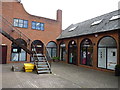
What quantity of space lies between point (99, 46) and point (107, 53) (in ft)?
3.29

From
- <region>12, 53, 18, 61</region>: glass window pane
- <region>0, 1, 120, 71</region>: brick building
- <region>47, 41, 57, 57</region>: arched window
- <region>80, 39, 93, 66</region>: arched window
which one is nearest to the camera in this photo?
<region>0, 1, 120, 71</region>: brick building

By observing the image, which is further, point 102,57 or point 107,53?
point 102,57

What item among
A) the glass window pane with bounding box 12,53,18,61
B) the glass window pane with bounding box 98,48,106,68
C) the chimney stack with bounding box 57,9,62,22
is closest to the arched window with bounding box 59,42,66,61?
the chimney stack with bounding box 57,9,62,22

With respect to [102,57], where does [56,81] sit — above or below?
below

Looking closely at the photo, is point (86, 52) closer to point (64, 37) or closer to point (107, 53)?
point (107, 53)

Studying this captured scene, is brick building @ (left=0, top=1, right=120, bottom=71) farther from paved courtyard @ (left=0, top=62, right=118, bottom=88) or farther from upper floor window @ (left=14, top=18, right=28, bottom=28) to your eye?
paved courtyard @ (left=0, top=62, right=118, bottom=88)

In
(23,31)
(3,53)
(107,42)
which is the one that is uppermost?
(23,31)

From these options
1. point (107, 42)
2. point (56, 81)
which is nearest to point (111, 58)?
point (107, 42)

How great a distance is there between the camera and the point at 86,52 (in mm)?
11422

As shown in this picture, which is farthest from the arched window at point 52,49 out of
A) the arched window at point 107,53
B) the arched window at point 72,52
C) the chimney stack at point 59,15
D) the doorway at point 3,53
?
the arched window at point 107,53

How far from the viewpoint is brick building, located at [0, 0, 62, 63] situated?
12922mm

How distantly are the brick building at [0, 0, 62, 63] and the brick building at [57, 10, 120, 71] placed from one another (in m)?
4.03

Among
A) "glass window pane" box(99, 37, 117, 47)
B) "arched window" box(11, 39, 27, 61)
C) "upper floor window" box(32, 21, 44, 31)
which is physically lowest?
"arched window" box(11, 39, 27, 61)

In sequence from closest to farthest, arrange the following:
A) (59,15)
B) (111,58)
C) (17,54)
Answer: (111,58) → (17,54) → (59,15)
